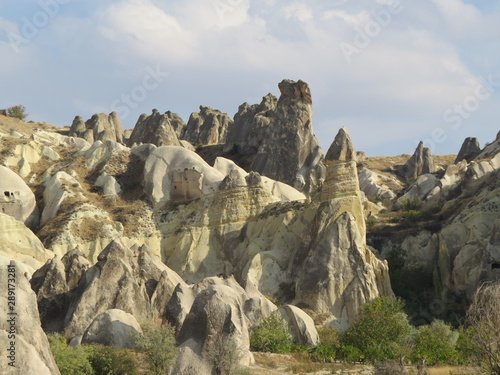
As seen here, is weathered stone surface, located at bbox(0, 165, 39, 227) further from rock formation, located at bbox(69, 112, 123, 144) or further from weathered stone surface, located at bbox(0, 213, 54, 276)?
rock formation, located at bbox(69, 112, 123, 144)

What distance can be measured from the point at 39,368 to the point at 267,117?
2765 inches

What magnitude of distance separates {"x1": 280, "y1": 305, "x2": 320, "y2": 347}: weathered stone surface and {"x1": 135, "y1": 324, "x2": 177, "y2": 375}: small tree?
12.3 metres

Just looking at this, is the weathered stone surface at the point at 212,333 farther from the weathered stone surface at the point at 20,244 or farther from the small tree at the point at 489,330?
the weathered stone surface at the point at 20,244

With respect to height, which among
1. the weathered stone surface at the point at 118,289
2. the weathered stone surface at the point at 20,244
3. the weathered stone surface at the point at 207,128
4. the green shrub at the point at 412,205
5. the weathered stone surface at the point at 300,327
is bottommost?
the weathered stone surface at the point at 300,327

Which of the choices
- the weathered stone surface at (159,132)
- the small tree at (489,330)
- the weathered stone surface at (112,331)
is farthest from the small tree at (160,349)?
the weathered stone surface at (159,132)

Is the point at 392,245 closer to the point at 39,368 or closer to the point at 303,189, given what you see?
the point at 303,189

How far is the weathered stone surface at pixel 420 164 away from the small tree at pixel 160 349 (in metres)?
80.1

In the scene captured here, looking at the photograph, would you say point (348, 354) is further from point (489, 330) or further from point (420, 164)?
point (420, 164)

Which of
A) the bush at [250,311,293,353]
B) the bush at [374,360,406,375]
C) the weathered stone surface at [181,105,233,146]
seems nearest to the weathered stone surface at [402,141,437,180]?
the weathered stone surface at [181,105,233,146]

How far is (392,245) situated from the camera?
58438 mm

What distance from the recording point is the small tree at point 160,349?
84.5 feet

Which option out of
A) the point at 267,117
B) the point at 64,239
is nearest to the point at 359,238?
the point at 64,239

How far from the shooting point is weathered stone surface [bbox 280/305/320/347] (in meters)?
38.2

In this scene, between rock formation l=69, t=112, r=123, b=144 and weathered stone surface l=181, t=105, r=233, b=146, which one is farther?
weathered stone surface l=181, t=105, r=233, b=146
